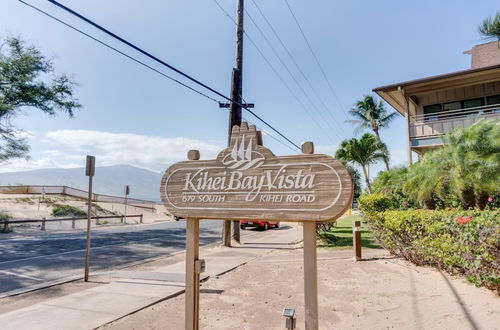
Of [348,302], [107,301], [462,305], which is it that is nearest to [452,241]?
[462,305]

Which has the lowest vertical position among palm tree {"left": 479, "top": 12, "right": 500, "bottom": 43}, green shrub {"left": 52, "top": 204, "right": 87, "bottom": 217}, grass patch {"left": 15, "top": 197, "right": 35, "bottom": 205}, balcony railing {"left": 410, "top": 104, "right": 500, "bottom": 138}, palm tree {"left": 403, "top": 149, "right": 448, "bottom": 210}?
green shrub {"left": 52, "top": 204, "right": 87, "bottom": 217}

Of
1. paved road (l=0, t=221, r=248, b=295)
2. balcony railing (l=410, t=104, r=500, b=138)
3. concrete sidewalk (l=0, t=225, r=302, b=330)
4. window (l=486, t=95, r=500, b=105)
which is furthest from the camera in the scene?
window (l=486, t=95, r=500, b=105)

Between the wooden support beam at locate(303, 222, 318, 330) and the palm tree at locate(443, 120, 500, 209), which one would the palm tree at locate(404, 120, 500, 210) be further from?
the wooden support beam at locate(303, 222, 318, 330)

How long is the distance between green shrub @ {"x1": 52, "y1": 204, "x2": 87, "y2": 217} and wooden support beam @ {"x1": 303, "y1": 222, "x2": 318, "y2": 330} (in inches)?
1146

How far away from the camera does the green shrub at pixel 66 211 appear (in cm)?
2724

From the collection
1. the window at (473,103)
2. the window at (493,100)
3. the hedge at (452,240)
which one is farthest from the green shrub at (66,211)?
the window at (493,100)

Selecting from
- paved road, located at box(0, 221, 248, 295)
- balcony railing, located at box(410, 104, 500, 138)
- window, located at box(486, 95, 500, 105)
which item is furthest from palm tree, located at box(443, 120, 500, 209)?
paved road, located at box(0, 221, 248, 295)

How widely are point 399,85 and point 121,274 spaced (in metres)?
16.2

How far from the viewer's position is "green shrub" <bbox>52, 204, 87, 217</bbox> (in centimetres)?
2724

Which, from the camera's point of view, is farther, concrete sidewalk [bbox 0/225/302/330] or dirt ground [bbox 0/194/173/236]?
dirt ground [bbox 0/194/173/236]

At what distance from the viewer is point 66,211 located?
92.1 ft

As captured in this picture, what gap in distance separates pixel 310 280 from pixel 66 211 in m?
30.3

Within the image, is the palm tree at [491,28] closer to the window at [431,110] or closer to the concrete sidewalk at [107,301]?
the window at [431,110]

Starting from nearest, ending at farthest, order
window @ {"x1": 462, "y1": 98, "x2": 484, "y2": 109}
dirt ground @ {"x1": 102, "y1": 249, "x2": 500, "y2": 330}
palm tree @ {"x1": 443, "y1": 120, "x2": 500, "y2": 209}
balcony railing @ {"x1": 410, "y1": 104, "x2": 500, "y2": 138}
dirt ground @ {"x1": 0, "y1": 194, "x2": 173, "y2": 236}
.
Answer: dirt ground @ {"x1": 102, "y1": 249, "x2": 500, "y2": 330} < palm tree @ {"x1": 443, "y1": 120, "x2": 500, "y2": 209} < balcony railing @ {"x1": 410, "y1": 104, "x2": 500, "y2": 138} < window @ {"x1": 462, "y1": 98, "x2": 484, "y2": 109} < dirt ground @ {"x1": 0, "y1": 194, "x2": 173, "y2": 236}
